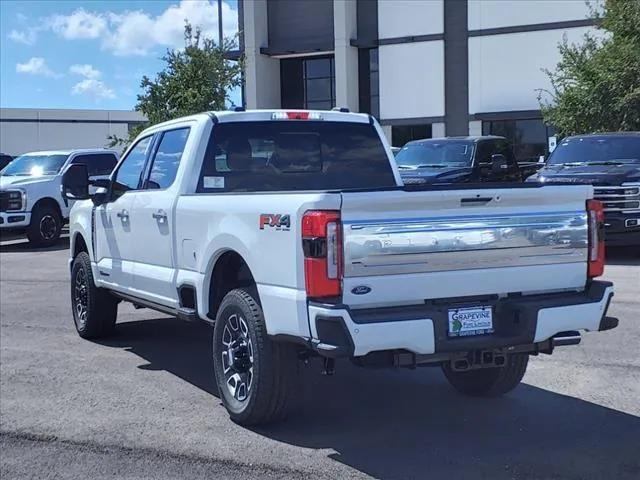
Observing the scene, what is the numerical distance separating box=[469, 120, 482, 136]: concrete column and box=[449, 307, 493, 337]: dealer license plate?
2868 centimetres

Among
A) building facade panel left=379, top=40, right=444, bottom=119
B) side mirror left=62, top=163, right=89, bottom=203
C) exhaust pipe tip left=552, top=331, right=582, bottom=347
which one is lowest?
exhaust pipe tip left=552, top=331, right=582, bottom=347

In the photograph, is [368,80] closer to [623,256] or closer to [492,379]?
[623,256]

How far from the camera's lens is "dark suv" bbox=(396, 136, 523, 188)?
1464 cm

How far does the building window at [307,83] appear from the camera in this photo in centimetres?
3794

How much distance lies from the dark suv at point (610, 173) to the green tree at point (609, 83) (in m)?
6.30

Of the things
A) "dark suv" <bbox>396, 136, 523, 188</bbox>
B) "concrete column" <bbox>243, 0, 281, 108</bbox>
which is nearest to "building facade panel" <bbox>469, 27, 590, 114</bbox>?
"concrete column" <bbox>243, 0, 281, 108</bbox>

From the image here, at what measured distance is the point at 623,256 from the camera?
545 inches

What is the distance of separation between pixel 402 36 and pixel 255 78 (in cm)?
686

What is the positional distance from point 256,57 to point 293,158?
3080 centimetres

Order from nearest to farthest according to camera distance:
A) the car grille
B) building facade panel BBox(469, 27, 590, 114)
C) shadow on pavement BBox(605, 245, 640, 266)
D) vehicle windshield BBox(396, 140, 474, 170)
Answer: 1. the car grille
2. shadow on pavement BBox(605, 245, 640, 266)
3. vehicle windshield BBox(396, 140, 474, 170)
4. building facade panel BBox(469, 27, 590, 114)

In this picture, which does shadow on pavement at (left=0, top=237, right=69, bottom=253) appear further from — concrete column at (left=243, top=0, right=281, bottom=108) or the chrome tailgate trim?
concrete column at (left=243, top=0, right=281, bottom=108)

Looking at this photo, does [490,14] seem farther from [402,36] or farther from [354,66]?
[354,66]

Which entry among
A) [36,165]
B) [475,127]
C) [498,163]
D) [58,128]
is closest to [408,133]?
[475,127]

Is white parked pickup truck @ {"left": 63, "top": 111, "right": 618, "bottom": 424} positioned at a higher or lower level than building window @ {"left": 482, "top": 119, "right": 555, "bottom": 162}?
lower
